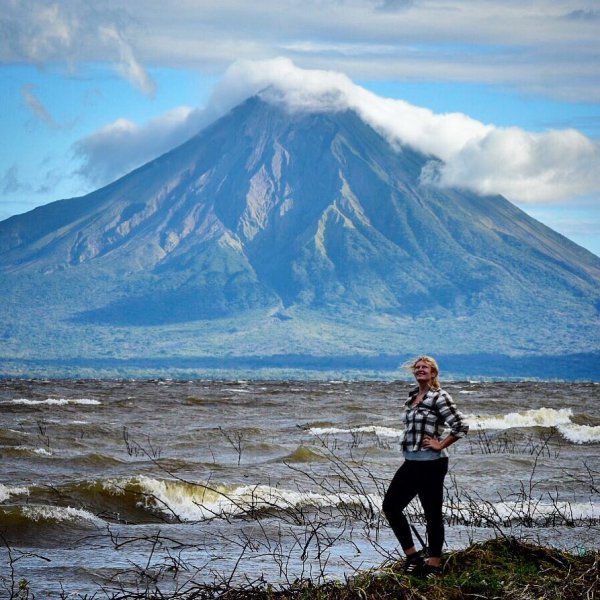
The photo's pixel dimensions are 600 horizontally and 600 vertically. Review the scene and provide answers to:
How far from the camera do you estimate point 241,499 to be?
14.0 metres

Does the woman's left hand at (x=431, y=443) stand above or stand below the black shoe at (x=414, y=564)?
above

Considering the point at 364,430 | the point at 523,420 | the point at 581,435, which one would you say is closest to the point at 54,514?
the point at 581,435

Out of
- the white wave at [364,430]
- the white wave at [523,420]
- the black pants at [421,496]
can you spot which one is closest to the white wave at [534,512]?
the black pants at [421,496]

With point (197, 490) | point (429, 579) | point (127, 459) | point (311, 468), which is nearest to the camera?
point (429, 579)

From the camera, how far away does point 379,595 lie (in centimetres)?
876

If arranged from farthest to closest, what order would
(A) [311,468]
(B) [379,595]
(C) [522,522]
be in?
(A) [311,468], (C) [522,522], (B) [379,595]

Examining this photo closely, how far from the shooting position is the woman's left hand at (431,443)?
971 centimetres

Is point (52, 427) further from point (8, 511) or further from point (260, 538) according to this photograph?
point (260, 538)

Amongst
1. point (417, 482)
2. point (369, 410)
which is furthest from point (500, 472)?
point (369, 410)

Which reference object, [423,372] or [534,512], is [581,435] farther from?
[423,372]

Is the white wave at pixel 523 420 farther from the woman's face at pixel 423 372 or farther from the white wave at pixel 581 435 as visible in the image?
the woman's face at pixel 423 372

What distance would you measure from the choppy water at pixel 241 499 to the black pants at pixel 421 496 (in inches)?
22.3

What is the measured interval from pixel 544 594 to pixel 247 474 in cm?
1148

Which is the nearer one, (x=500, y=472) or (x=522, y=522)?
(x=522, y=522)
